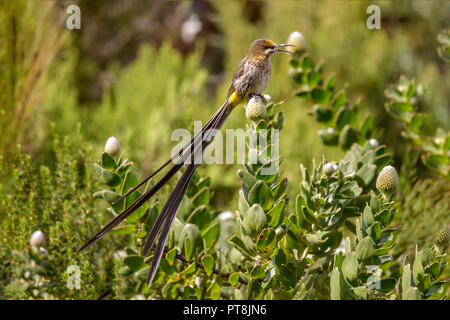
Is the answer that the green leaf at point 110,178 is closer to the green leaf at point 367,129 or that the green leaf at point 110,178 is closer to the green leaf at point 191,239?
the green leaf at point 191,239

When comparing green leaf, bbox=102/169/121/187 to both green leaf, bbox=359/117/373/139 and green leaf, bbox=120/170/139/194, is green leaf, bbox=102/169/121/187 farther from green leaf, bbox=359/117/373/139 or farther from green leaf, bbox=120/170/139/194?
green leaf, bbox=359/117/373/139

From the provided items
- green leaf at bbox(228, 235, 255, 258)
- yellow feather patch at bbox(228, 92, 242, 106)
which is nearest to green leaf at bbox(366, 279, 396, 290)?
green leaf at bbox(228, 235, 255, 258)

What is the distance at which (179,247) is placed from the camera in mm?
550

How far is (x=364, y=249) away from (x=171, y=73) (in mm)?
1204

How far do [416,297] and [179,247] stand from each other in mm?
261

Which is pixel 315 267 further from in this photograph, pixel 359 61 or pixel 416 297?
pixel 359 61

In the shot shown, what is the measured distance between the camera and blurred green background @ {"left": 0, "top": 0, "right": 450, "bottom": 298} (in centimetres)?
82

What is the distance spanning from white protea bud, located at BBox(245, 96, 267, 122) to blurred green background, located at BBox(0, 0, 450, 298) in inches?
8.6

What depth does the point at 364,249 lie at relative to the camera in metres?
0.44

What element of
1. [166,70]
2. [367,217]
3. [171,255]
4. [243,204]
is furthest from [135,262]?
[166,70]

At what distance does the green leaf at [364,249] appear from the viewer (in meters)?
0.44

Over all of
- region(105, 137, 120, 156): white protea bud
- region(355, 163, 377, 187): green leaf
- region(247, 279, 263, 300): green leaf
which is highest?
region(105, 137, 120, 156): white protea bud

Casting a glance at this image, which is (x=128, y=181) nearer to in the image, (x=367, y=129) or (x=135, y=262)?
(x=135, y=262)

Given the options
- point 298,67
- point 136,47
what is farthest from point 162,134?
point 136,47
